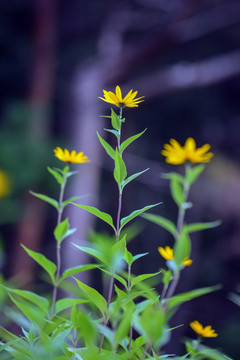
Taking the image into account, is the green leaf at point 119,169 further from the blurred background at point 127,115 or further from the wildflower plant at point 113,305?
the blurred background at point 127,115

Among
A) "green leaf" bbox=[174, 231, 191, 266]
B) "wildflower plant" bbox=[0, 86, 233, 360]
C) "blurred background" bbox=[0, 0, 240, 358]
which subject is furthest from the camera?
"blurred background" bbox=[0, 0, 240, 358]

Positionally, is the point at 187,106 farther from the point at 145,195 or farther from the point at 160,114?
the point at 145,195

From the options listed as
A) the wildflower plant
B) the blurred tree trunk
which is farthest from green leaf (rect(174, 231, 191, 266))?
the blurred tree trunk

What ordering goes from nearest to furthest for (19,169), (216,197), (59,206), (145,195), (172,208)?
(59,206)
(19,169)
(216,197)
(172,208)
(145,195)

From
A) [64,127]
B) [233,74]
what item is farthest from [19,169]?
[233,74]

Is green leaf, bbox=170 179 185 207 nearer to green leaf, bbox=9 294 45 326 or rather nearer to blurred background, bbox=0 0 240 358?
green leaf, bbox=9 294 45 326

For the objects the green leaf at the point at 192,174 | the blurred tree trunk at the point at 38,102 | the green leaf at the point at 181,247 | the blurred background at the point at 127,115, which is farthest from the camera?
the blurred tree trunk at the point at 38,102

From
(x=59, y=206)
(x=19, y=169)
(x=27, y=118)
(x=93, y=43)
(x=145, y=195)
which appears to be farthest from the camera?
(x=145, y=195)

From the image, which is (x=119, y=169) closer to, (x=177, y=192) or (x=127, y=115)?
(x=177, y=192)

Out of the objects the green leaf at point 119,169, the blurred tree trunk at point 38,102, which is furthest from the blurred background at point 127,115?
the green leaf at point 119,169
